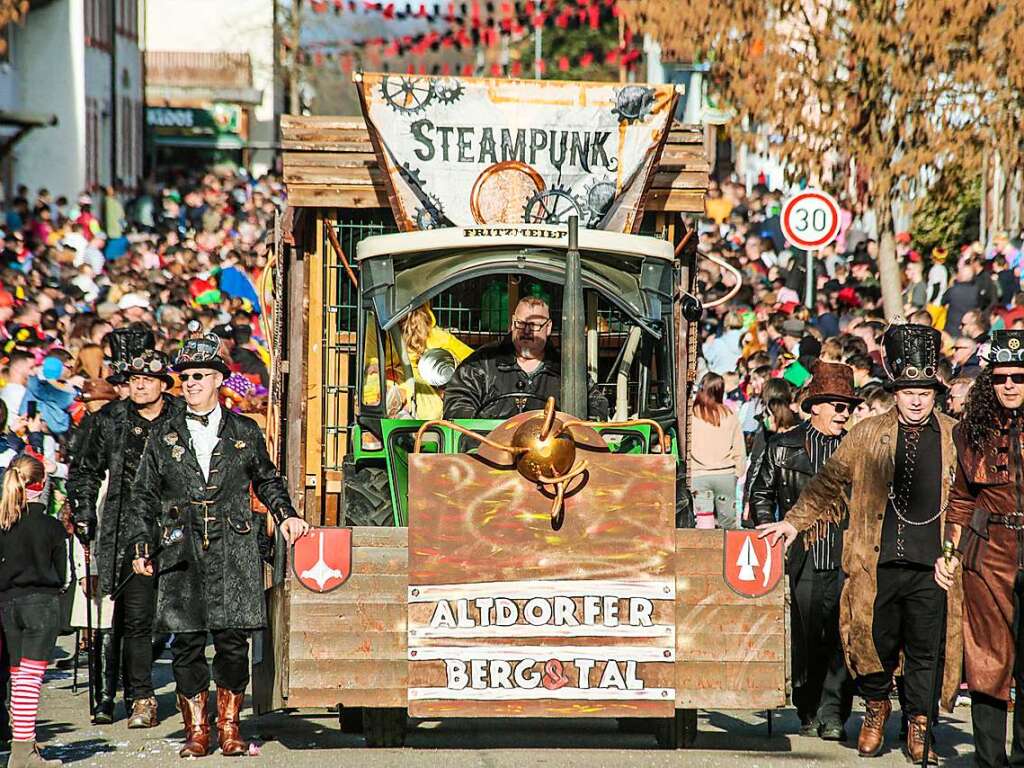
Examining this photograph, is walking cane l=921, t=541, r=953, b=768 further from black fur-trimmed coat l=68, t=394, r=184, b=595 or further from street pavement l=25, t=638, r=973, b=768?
black fur-trimmed coat l=68, t=394, r=184, b=595

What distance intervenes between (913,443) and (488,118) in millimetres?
3348

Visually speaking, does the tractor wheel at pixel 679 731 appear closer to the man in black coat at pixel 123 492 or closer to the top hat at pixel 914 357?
the top hat at pixel 914 357

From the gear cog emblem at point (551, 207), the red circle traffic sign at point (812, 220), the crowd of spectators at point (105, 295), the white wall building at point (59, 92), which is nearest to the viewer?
the gear cog emblem at point (551, 207)

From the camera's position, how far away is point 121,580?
1040cm

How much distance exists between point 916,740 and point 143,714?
391 cm

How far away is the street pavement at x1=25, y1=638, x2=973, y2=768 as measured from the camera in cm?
930

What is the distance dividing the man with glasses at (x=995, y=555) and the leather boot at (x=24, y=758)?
411 cm

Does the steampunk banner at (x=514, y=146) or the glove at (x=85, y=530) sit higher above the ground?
the steampunk banner at (x=514, y=146)

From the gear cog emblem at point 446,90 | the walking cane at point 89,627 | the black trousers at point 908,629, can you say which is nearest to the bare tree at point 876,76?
the gear cog emblem at point 446,90

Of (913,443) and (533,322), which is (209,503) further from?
(913,443)

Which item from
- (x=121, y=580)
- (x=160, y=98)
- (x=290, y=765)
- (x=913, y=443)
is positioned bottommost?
(x=290, y=765)

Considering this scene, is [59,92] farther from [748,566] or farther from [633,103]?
[748,566]

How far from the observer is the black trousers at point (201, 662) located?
9461 mm

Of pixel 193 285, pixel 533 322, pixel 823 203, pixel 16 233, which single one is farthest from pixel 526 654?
pixel 16 233
